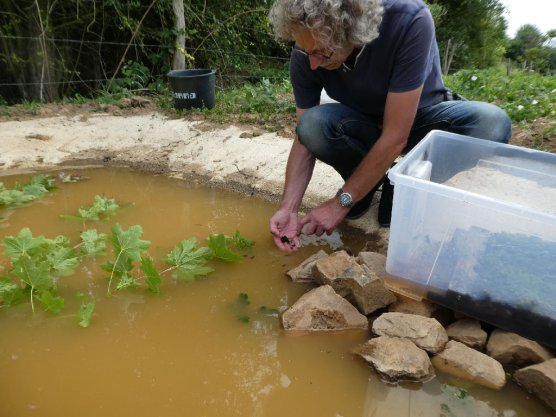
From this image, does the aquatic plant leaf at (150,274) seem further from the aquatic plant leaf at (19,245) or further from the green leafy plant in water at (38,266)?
the aquatic plant leaf at (19,245)

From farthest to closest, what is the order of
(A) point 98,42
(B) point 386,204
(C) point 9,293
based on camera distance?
(A) point 98,42
(B) point 386,204
(C) point 9,293

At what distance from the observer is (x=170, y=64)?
5.71m

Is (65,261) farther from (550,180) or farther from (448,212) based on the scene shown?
(550,180)

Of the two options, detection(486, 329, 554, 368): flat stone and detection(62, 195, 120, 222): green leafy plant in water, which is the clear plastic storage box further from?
detection(62, 195, 120, 222): green leafy plant in water

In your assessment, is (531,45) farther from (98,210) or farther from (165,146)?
(98,210)

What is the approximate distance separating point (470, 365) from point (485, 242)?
15.2 inches

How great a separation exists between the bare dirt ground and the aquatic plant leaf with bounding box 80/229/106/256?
1.01 metres

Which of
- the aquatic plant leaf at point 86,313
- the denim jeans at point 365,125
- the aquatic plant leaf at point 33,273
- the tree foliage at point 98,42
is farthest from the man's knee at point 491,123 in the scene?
the tree foliage at point 98,42

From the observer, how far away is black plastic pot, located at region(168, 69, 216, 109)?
3951 mm

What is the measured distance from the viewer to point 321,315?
166 centimetres

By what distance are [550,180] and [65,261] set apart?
195cm

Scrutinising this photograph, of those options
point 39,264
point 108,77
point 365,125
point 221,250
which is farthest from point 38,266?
point 108,77

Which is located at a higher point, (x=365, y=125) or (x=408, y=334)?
(x=365, y=125)

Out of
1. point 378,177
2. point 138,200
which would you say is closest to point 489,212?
point 378,177
